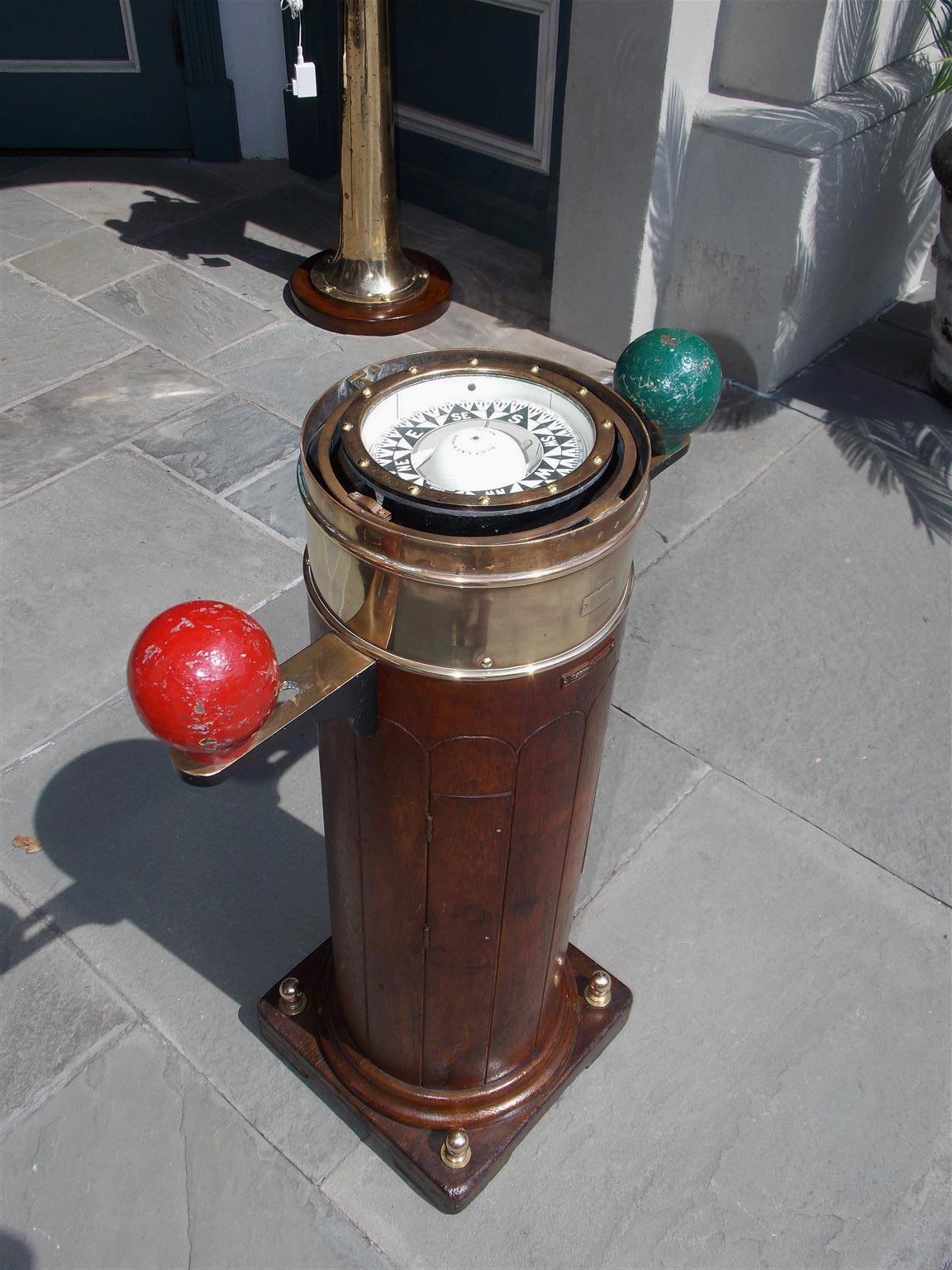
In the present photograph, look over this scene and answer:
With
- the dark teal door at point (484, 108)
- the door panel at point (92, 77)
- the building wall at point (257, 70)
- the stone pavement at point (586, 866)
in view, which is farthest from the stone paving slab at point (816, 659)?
the door panel at point (92, 77)

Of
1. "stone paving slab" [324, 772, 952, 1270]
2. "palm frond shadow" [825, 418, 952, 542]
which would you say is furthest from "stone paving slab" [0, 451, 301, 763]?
"palm frond shadow" [825, 418, 952, 542]

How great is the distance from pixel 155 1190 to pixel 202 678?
133 cm

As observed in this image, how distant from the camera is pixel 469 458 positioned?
1427 millimetres

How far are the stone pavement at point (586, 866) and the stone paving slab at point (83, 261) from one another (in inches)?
13.7

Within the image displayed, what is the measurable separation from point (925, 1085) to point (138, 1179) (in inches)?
63.7

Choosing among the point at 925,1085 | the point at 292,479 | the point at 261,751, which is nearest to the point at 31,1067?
the point at 261,751

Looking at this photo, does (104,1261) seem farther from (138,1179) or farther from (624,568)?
(624,568)

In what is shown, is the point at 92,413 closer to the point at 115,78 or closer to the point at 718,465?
the point at 718,465

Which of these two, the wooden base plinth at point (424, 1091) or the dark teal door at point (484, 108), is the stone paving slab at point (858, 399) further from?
the wooden base plinth at point (424, 1091)

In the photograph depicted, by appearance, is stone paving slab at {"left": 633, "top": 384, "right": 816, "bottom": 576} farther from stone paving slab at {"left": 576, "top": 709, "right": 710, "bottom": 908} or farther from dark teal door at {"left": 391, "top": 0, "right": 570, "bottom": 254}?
dark teal door at {"left": 391, "top": 0, "right": 570, "bottom": 254}

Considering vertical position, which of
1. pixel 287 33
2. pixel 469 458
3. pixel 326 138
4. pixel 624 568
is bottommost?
pixel 326 138

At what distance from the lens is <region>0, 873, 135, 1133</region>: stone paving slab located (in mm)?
2270

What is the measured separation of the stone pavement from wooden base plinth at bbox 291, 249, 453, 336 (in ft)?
0.32

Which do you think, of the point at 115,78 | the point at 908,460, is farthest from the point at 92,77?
the point at 908,460
